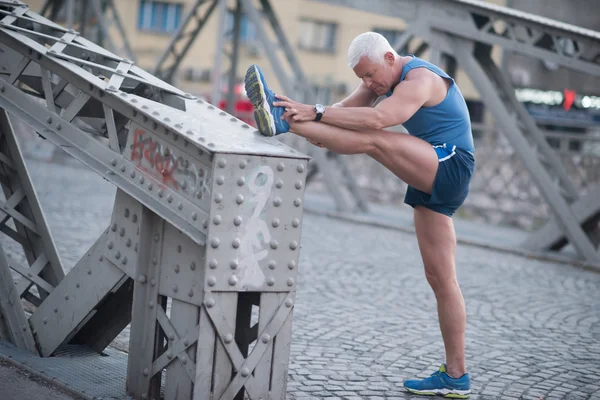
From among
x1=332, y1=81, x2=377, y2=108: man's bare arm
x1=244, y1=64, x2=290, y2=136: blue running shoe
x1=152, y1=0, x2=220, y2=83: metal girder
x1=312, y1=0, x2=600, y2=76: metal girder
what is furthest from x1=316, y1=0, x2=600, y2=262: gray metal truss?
x1=244, y1=64, x2=290, y2=136: blue running shoe

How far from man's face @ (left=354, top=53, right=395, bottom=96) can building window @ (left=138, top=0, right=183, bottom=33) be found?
4296cm

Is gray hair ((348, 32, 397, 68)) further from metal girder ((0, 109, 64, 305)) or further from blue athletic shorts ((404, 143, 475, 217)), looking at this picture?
metal girder ((0, 109, 64, 305))

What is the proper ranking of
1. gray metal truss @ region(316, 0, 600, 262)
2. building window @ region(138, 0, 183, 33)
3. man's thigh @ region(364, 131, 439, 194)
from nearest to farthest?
man's thigh @ region(364, 131, 439, 194) → gray metal truss @ region(316, 0, 600, 262) → building window @ region(138, 0, 183, 33)

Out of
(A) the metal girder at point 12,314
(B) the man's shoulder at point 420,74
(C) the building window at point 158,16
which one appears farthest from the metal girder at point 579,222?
(C) the building window at point 158,16

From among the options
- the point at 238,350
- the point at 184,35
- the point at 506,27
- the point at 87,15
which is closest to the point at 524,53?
the point at 506,27

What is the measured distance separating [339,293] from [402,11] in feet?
21.2

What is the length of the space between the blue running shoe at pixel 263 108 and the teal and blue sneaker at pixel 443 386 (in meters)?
1.65

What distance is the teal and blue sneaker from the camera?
5227 millimetres

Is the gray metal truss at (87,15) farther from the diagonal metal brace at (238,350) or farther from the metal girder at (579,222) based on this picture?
the diagonal metal brace at (238,350)

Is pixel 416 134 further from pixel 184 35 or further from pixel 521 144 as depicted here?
pixel 184 35

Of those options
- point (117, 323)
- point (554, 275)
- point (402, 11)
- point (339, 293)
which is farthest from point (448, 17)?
point (117, 323)

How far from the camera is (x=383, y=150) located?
4816 mm

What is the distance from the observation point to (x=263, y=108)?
468cm

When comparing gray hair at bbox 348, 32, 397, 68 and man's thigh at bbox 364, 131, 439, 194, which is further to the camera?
gray hair at bbox 348, 32, 397, 68
